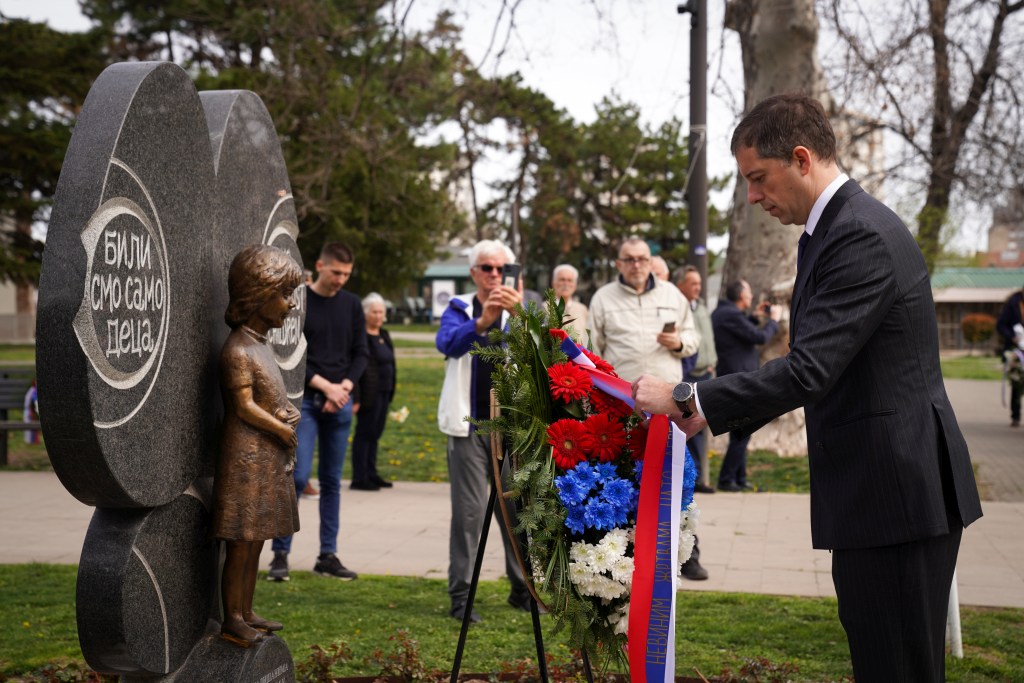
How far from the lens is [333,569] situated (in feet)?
22.6

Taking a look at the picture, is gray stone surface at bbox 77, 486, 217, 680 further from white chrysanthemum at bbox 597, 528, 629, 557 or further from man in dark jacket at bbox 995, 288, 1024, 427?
man in dark jacket at bbox 995, 288, 1024, 427

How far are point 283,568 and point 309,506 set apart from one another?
8.90 feet

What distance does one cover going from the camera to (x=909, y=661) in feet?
9.84

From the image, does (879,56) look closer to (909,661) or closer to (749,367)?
(749,367)

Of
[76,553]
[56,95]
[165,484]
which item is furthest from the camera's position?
[56,95]

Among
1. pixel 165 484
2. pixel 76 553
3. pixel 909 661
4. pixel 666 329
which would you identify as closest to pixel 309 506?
pixel 76 553

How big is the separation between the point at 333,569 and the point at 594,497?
3.75 meters

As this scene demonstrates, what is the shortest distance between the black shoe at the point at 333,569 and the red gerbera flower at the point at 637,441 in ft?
12.0

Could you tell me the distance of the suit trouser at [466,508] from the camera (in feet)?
19.5

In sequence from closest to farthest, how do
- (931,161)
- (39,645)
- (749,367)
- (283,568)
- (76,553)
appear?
1. (39,645)
2. (283,568)
3. (76,553)
4. (749,367)
5. (931,161)

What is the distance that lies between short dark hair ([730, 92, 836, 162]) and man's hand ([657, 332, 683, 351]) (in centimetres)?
397

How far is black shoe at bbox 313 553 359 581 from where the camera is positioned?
688cm

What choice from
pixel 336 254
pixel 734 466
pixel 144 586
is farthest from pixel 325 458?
pixel 734 466

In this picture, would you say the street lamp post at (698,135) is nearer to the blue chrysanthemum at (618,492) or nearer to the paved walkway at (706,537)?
the paved walkway at (706,537)
